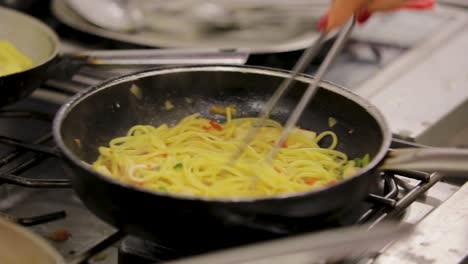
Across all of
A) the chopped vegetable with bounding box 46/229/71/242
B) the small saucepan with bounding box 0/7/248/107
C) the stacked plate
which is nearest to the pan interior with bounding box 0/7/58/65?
the small saucepan with bounding box 0/7/248/107

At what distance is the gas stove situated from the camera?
1006 millimetres

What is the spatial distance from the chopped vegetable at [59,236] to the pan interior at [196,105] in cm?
11

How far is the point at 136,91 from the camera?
46.4 inches

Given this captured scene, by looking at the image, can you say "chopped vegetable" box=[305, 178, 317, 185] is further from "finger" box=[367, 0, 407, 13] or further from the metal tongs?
"finger" box=[367, 0, 407, 13]

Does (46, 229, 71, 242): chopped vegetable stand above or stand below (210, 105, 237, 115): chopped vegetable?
below

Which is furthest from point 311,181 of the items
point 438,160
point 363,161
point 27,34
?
point 27,34

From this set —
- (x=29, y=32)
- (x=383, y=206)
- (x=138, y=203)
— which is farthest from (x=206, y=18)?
(x=138, y=203)

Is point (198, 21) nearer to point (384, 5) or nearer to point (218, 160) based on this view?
point (384, 5)

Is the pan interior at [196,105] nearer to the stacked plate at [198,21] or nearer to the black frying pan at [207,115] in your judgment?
the black frying pan at [207,115]

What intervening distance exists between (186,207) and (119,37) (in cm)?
89

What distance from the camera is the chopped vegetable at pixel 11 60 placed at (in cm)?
135

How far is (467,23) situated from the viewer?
203 cm

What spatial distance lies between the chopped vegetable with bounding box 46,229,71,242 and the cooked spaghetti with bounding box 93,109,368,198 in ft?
0.36

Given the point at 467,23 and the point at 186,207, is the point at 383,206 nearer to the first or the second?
the point at 186,207
